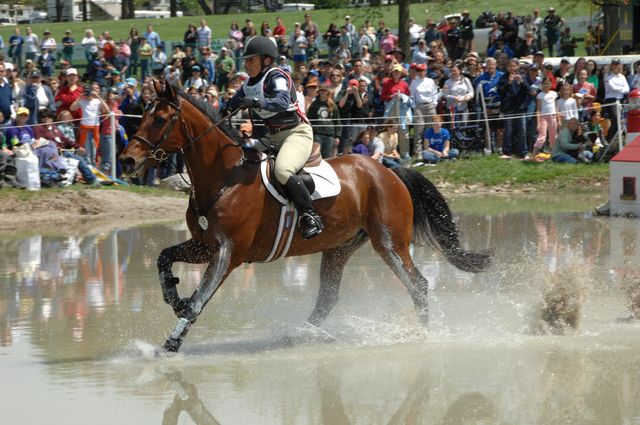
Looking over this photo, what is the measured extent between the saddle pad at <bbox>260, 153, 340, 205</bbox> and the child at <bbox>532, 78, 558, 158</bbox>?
39.2ft

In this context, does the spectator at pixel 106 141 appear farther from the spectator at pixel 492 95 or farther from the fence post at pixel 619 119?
the fence post at pixel 619 119

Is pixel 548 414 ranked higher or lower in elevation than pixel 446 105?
lower

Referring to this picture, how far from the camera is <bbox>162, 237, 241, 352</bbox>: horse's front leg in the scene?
8383 mm

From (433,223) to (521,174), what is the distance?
9955mm

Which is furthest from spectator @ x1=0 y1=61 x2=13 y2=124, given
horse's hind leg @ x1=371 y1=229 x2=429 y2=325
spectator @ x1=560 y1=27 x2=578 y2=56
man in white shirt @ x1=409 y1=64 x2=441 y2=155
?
spectator @ x1=560 y1=27 x2=578 y2=56

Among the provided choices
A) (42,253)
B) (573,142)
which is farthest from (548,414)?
(573,142)

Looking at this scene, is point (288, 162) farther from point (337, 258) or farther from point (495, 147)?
point (495, 147)

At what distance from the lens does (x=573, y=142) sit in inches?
802

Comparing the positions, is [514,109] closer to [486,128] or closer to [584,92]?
[486,128]

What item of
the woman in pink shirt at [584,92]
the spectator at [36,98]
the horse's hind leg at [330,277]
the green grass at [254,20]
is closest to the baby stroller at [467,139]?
the woman in pink shirt at [584,92]

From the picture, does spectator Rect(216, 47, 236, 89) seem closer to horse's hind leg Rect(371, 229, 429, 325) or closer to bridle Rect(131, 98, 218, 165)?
horse's hind leg Rect(371, 229, 429, 325)

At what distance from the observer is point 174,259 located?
8.77m

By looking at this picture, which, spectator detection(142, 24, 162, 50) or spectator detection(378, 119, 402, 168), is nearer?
spectator detection(378, 119, 402, 168)

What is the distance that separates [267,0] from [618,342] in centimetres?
5183
